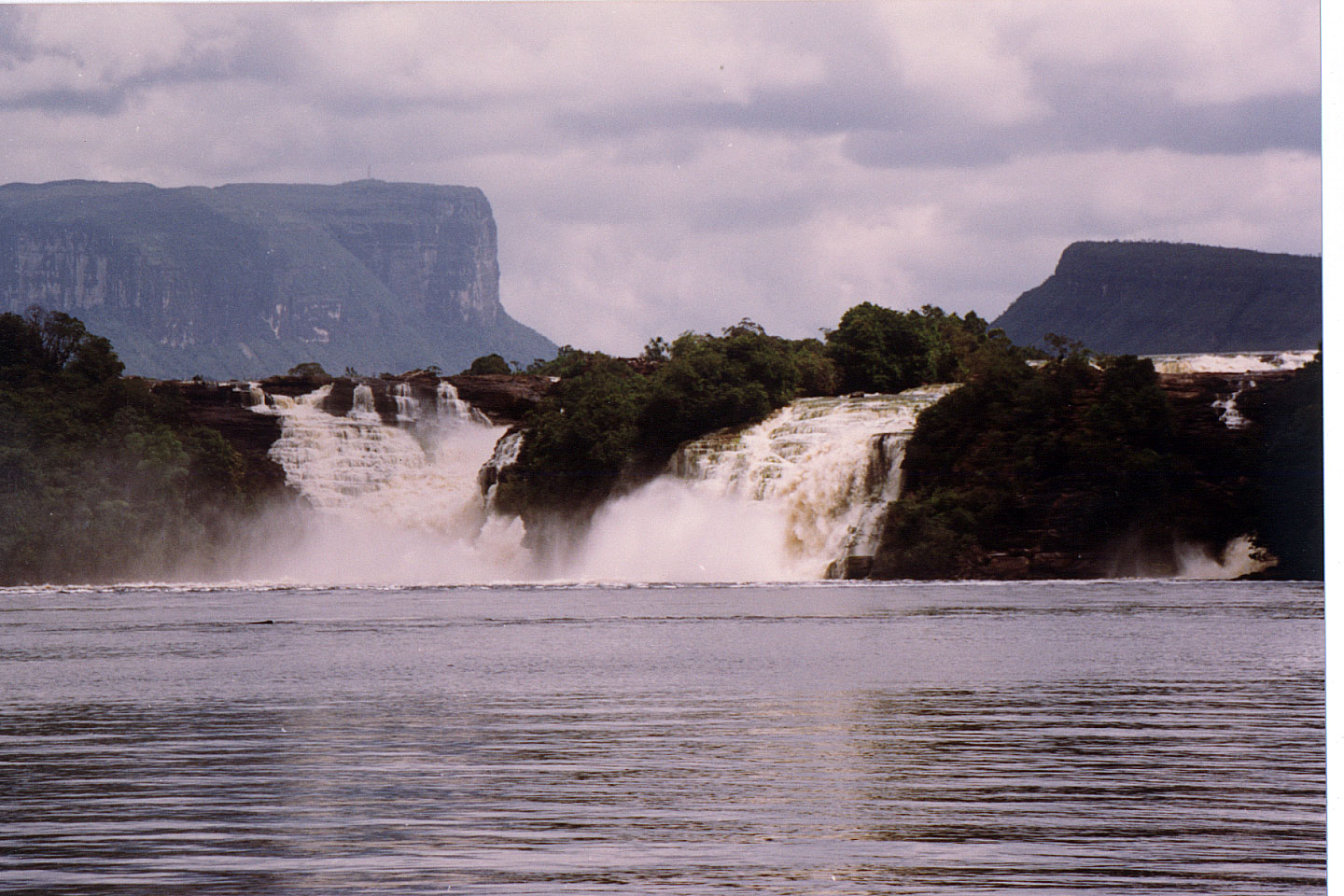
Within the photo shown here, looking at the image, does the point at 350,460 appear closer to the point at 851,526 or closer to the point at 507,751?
the point at 851,526

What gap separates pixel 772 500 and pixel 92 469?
147 ft

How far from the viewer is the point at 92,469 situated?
9662 cm

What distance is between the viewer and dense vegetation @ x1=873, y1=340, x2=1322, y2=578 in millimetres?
76875

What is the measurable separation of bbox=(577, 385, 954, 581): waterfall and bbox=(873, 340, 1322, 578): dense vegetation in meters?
2.04

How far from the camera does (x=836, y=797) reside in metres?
15.2

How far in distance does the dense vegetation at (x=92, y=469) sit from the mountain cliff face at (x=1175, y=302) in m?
103

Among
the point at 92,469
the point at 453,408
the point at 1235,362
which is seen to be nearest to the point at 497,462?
the point at 453,408

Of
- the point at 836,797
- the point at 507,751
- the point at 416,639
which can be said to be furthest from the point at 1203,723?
the point at 416,639

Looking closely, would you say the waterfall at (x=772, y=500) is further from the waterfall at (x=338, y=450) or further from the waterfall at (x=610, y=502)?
the waterfall at (x=338, y=450)

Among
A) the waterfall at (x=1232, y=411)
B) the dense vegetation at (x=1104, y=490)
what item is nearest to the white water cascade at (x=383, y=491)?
the dense vegetation at (x=1104, y=490)

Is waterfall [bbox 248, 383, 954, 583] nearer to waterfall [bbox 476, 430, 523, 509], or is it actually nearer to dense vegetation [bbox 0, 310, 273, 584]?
waterfall [bbox 476, 430, 523, 509]

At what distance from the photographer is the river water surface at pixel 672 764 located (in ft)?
40.4

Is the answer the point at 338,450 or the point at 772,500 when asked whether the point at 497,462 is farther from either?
the point at 772,500

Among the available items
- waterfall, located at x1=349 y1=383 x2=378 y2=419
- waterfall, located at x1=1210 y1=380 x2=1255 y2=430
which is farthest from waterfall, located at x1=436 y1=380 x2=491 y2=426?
waterfall, located at x1=1210 y1=380 x2=1255 y2=430
